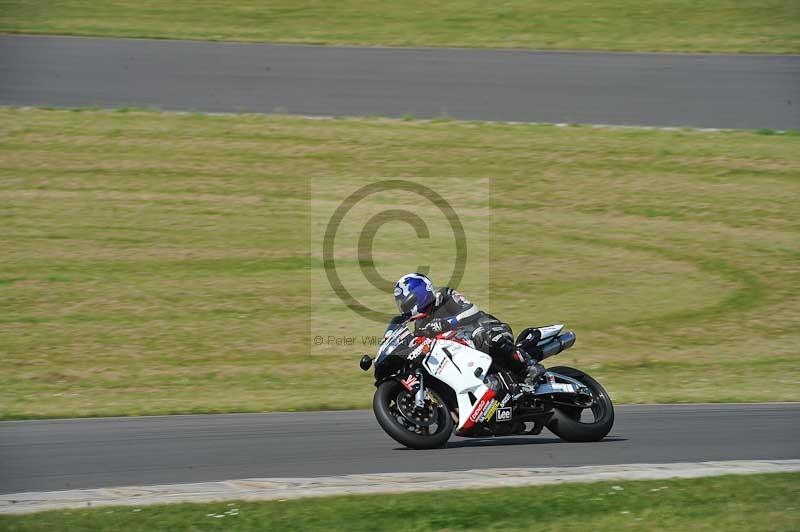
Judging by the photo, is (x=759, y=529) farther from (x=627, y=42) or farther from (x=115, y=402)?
(x=627, y=42)

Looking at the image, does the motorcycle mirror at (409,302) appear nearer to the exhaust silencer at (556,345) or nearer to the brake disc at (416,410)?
the brake disc at (416,410)

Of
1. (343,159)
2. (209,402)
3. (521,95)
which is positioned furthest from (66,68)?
(209,402)

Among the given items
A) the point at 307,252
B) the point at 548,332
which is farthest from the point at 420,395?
the point at 307,252

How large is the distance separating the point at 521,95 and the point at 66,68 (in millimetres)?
11399

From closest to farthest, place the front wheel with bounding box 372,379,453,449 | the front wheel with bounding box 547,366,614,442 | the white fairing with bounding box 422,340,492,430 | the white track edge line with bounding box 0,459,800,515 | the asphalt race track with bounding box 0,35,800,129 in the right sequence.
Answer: the white track edge line with bounding box 0,459,800,515
the front wheel with bounding box 372,379,453,449
the white fairing with bounding box 422,340,492,430
the front wheel with bounding box 547,366,614,442
the asphalt race track with bounding box 0,35,800,129

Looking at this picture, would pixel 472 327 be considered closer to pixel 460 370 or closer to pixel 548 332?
pixel 460 370

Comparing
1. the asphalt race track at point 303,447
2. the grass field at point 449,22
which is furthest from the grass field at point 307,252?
the grass field at point 449,22

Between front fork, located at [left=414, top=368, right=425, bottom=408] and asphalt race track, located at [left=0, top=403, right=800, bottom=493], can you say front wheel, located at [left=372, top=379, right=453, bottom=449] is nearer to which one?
front fork, located at [left=414, top=368, right=425, bottom=408]

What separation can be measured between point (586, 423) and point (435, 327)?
186cm

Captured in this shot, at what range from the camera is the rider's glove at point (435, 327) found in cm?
1040

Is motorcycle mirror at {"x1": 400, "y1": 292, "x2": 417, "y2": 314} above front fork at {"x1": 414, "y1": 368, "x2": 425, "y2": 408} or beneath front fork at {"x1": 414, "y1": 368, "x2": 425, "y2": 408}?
above

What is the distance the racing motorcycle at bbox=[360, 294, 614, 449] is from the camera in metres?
10.1

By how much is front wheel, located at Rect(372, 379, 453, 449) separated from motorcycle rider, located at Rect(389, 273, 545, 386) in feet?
2.12

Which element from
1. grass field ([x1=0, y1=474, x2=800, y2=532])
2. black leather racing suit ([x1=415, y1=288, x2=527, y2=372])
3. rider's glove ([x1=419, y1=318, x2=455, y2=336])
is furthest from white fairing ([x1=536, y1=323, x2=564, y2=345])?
grass field ([x1=0, y1=474, x2=800, y2=532])
